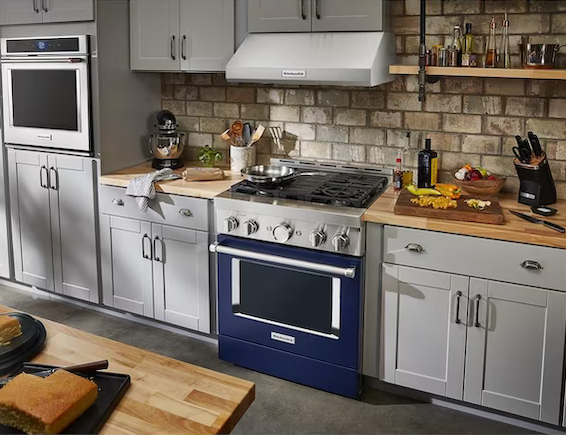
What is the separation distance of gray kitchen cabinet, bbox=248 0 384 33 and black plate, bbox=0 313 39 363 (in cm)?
215

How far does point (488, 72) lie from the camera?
2959 mm

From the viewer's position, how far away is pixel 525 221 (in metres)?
2.81

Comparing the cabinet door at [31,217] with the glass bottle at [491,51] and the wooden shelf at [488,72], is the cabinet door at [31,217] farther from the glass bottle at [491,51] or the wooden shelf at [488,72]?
the glass bottle at [491,51]

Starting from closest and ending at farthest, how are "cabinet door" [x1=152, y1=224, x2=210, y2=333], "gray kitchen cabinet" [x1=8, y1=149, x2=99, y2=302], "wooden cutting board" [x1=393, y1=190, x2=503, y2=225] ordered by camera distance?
1. "wooden cutting board" [x1=393, y1=190, x2=503, y2=225]
2. "cabinet door" [x1=152, y1=224, x2=210, y2=333]
3. "gray kitchen cabinet" [x1=8, y1=149, x2=99, y2=302]

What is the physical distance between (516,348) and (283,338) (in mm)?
1117

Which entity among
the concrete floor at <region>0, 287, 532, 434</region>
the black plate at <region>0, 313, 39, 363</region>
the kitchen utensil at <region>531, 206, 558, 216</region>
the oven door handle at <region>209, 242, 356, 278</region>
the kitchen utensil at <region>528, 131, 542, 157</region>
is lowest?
the concrete floor at <region>0, 287, 532, 434</region>

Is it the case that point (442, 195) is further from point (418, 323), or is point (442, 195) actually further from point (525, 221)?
point (418, 323)

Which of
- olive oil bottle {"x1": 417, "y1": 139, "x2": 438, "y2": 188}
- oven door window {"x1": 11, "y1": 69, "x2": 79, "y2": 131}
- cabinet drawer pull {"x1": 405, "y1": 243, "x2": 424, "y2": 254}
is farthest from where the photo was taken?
oven door window {"x1": 11, "y1": 69, "x2": 79, "y2": 131}

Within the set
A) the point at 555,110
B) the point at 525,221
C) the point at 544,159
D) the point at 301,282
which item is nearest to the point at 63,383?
the point at 301,282

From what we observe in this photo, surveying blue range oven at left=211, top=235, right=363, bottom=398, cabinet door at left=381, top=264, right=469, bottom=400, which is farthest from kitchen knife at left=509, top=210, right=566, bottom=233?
blue range oven at left=211, top=235, right=363, bottom=398

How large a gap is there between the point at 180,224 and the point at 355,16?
143 cm

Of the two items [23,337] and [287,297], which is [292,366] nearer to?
[287,297]

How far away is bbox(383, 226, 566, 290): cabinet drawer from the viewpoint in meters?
2.63

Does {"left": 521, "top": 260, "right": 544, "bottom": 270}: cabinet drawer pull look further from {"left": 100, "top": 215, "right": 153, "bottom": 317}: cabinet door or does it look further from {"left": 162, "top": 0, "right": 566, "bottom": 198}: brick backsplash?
{"left": 100, "top": 215, "right": 153, "bottom": 317}: cabinet door
